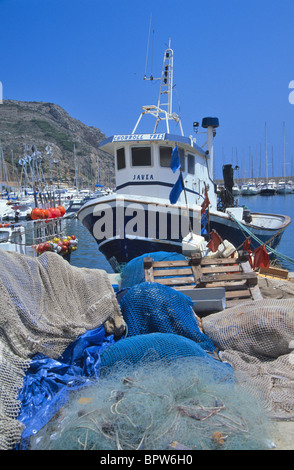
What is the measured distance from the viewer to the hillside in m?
83.0

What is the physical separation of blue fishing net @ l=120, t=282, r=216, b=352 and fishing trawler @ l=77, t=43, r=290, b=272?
3.78 m

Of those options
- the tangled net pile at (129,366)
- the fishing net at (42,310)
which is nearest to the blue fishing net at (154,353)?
the tangled net pile at (129,366)

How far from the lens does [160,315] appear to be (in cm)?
385

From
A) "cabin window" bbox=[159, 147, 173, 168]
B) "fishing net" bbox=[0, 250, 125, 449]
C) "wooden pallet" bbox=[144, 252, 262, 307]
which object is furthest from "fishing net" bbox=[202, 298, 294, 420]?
"cabin window" bbox=[159, 147, 173, 168]

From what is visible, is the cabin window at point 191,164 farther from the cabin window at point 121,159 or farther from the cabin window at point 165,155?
the cabin window at point 121,159

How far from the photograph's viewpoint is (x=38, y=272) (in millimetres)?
3742

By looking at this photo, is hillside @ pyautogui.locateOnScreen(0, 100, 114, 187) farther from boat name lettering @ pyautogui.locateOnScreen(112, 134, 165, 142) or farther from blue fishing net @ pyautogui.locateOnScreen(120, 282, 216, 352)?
blue fishing net @ pyautogui.locateOnScreen(120, 282, 216, 352)

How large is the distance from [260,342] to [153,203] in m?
5.98

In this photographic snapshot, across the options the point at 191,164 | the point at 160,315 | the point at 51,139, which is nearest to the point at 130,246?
the point at 191,164

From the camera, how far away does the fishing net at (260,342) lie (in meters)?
3.18

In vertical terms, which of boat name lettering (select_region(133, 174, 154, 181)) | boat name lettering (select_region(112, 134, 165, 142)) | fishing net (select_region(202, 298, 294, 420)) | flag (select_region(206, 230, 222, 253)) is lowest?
fishing net (select_region(202, 298, 294, 420))

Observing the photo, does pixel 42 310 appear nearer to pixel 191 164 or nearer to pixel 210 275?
pixel 210 275

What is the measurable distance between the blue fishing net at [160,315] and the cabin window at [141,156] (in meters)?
6.98
